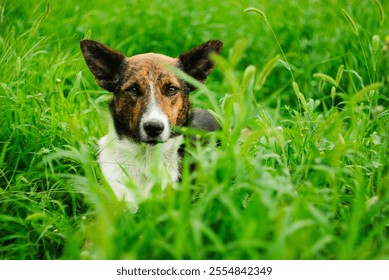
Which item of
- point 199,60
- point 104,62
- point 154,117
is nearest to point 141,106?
point 154,117

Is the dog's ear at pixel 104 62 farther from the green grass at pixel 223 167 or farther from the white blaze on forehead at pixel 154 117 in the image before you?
the white blaze on forehead at pixel 154 117

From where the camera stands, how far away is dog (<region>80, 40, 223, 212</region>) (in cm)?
389

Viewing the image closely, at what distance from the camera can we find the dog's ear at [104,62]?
416cm

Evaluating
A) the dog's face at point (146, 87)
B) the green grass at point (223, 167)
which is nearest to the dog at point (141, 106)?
the dog's face at point (146, 87)

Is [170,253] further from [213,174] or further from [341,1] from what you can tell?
[341,1]

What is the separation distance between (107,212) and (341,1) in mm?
5099

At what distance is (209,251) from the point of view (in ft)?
8.80

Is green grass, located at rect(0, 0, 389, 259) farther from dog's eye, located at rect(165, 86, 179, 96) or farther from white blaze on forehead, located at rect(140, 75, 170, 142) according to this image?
dog's eye, located at rect(165, 86, 179, 96)

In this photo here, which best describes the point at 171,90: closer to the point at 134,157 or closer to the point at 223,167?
the point at 134,157

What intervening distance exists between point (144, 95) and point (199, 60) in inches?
25.3

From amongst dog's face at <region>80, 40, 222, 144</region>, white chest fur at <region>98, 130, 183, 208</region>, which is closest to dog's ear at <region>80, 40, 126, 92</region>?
dog's face at <region>80, 40, 222, 144</region>

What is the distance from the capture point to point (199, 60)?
4320mm
